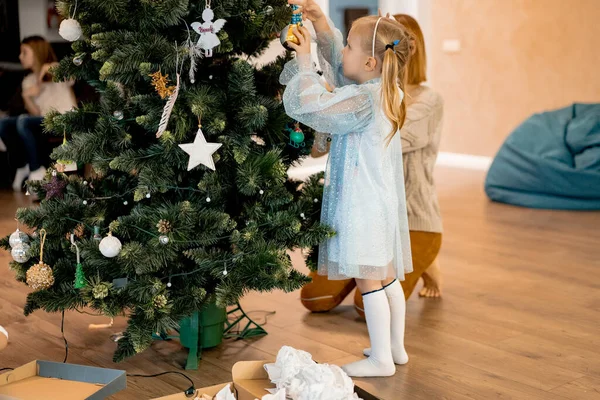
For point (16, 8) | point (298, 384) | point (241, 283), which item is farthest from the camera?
point (16, 8)

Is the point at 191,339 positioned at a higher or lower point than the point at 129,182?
lower

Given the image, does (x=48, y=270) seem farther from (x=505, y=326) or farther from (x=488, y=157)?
(x=488, y=157)

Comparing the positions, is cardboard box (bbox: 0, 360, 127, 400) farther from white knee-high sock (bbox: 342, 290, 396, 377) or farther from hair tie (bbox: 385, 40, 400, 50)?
hair tie (bbox: 385, 40, 400, 50)

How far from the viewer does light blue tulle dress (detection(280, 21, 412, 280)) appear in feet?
7.39

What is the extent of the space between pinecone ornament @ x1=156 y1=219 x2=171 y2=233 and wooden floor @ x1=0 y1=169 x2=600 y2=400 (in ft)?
1.53

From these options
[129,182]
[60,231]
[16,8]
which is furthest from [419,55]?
[16,8]

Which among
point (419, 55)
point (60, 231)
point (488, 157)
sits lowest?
point (488, 157)

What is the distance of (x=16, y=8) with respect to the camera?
5.59 metres

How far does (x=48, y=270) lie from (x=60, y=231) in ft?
0.43

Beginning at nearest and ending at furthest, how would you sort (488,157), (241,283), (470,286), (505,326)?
1. (241,283)
2. (505,326)
3. (470,286)
4. (488,157)

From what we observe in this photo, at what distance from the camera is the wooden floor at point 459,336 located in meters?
2.35

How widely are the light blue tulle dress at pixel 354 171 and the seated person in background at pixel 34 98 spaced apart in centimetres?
365

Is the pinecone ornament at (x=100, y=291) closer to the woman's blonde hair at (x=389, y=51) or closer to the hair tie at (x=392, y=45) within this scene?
the woman's blonde hair at (x=389, y=51)

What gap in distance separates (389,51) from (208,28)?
1.71ft
